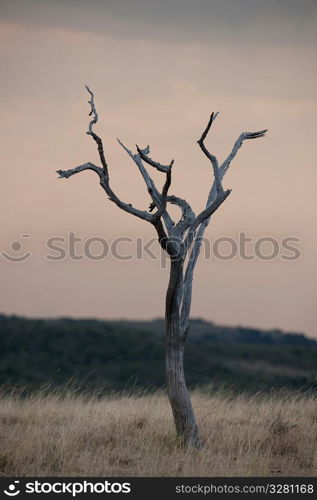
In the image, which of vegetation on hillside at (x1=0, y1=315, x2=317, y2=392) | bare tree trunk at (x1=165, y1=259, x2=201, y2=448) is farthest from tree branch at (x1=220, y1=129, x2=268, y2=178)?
vegetation on hillside at (x1=0, y1=315, x2=317, y2=392)

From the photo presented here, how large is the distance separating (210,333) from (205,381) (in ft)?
126

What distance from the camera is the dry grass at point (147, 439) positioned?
421 inches

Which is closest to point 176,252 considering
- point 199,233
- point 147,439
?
point 199,233

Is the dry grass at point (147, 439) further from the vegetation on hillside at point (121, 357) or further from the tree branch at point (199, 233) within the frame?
the vegetation on hillside at point (121, 357)

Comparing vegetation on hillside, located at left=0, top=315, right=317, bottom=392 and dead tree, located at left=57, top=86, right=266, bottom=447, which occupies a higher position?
dead tree, located at left=57, top=86, right=266, bottom=447

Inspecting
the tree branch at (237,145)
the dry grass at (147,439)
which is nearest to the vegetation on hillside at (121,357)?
the dry grass at (147,439)

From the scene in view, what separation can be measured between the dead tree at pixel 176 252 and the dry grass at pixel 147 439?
506mm

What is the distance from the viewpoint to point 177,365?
A: 11805 millimetres

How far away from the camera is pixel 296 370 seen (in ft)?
186

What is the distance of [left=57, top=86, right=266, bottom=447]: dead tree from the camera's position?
38.5 ft
